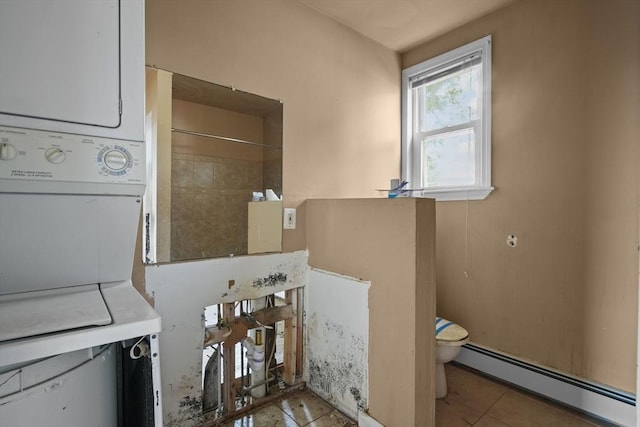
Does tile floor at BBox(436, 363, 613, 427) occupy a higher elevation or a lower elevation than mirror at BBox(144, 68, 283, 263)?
lower

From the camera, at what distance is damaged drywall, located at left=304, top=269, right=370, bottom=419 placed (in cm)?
154

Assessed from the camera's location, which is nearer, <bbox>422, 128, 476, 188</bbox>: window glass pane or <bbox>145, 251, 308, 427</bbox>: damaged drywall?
<bbox>145, 251, 308, 427</bbox>: damaged drywall

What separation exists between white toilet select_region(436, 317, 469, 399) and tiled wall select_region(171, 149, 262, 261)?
1.25m

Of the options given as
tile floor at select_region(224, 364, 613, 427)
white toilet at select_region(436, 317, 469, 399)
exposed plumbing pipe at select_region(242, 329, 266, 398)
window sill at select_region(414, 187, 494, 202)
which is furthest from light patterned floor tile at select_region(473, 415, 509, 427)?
window sill at select_region(414, 187, 494, 202)

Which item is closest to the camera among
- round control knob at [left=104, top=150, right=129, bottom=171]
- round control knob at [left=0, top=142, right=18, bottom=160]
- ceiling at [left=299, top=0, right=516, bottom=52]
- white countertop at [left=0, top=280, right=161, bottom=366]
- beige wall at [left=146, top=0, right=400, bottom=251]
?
white countertop at [left=0, top=280, right=161, bottom=366]

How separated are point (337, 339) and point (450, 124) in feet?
5.53

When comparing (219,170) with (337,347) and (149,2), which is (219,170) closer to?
(149,2)

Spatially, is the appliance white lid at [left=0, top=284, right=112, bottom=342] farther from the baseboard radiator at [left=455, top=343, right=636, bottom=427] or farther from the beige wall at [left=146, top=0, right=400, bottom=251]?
the baseboard radiator at [left=455, top=343, right=636, bottom=427]

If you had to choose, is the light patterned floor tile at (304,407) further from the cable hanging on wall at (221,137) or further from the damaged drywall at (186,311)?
the cable hanging on wall at (221,137)

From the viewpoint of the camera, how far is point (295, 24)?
183 centimetres

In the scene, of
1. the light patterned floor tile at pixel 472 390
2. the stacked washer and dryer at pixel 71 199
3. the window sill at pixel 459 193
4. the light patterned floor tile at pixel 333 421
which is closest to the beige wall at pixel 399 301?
the light patterned floor tile at pixel 333 421

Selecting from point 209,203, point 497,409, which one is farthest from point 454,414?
point 209,203

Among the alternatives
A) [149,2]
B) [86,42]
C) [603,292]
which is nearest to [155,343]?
[86,42]

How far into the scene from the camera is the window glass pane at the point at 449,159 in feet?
7.08
